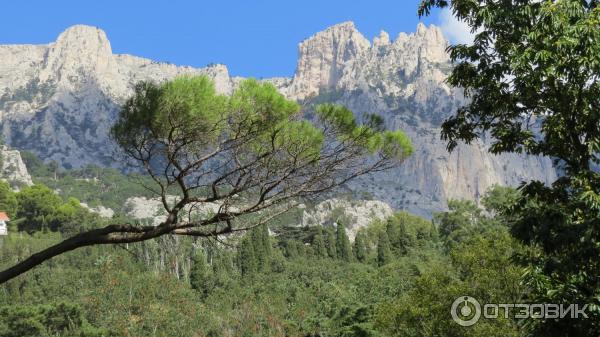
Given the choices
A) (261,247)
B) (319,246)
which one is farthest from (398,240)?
(261,247)

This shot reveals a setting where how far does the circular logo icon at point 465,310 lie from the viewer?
67.4ft

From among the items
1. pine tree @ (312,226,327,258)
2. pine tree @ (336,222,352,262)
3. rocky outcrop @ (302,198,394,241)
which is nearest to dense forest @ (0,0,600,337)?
pine tree @ (336,222,352,262)

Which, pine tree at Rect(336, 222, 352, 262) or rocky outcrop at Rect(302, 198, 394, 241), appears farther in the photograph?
rocky outcrop at Rect(302, 198, 394, 241)

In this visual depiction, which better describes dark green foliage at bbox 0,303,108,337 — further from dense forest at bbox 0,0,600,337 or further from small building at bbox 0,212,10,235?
small building at bbox 0,212,10,235

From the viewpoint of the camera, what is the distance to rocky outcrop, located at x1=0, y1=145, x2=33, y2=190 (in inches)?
5369

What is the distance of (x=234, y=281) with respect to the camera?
5988 centimetres

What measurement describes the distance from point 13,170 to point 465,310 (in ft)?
448

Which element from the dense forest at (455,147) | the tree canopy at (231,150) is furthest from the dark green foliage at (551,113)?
the tree canopy at (231,150)

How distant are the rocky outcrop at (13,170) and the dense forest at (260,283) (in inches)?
1710

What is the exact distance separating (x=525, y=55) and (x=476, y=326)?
1413 centimetres

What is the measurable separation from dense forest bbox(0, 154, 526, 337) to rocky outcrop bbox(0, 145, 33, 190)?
43421mm

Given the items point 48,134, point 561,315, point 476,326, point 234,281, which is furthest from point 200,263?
point 48,134

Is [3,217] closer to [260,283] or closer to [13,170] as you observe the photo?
[260,283]

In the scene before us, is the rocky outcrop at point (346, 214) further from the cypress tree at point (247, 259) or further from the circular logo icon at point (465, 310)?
the circular logo icon at point (465, 310)
